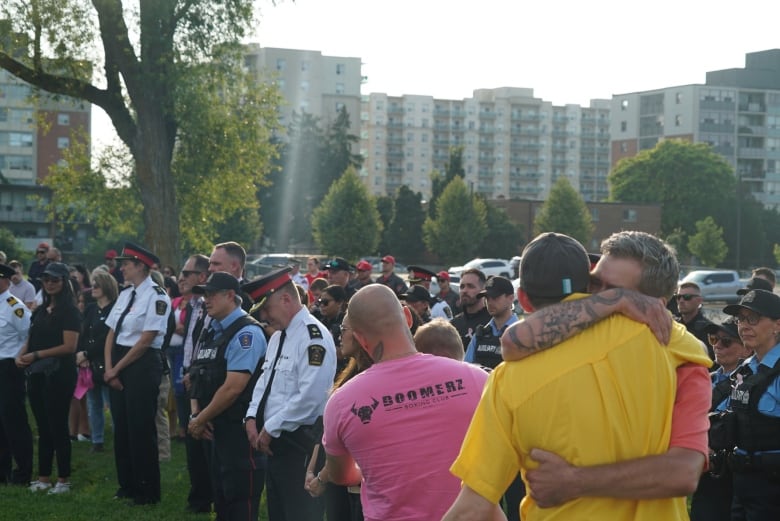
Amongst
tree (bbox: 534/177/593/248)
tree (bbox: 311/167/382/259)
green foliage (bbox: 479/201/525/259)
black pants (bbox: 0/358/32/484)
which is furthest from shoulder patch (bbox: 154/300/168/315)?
tree (bbox: 534/177/593/248)

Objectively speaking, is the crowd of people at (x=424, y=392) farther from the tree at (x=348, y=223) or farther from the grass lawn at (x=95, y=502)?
the tree at (x=348, y=223)

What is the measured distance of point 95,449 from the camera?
1167 centimetres

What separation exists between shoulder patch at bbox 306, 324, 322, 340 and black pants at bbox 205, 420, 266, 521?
1.11m

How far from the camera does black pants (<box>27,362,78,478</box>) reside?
30.3 feet

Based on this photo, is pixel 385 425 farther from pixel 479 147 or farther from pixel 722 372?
pixel 479 147

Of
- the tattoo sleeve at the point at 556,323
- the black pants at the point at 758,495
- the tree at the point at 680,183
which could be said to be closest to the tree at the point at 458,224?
the tree at the point at 680,183

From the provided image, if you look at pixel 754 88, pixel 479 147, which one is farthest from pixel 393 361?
pixel 479 147

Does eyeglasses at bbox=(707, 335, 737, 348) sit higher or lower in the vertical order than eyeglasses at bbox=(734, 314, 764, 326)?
lower

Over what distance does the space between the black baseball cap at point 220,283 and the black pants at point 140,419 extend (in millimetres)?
1855

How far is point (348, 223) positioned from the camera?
3076 inches

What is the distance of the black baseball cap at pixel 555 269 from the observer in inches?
113

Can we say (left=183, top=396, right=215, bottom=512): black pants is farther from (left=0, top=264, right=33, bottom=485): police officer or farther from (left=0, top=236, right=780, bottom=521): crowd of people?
(left=0, top=264, right=33, bottom=485): police officer

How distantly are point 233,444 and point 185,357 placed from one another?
6.23 feet

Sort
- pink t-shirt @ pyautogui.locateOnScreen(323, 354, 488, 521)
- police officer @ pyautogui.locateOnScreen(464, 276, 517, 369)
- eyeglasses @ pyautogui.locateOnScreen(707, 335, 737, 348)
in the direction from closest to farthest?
pink t-shirt @ pyautogui.locateOnScreen(323, 354, 488, 521) → eyeglasses @ pyautogui.locateOnScreen(707, 335, 737, 348) → police officer @ pyautogui.locateOnScreen(464, 276, 517, 369)
